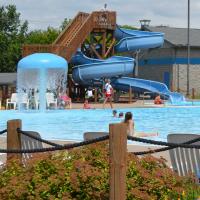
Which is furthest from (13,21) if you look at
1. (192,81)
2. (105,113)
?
(105,113)

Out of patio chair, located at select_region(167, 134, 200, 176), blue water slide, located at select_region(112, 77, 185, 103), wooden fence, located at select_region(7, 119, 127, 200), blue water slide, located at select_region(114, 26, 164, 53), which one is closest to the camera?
wooden fence, located at select_region(7, 119, 127, 200)

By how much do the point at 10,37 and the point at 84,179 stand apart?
55148mm

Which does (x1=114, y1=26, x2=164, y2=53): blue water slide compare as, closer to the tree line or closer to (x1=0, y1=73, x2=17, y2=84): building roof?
(x1=0, y1=73, x2=17, y2=84): building roof

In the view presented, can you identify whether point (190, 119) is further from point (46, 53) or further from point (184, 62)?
point (184, 62)

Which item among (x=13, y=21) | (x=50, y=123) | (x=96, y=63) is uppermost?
(x=13, y=21)

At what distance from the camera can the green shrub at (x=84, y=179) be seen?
15.5ft

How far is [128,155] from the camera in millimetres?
5219

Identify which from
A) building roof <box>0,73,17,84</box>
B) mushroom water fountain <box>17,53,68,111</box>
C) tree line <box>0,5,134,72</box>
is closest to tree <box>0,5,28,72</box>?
tree line <box>0,5,134,72</box>

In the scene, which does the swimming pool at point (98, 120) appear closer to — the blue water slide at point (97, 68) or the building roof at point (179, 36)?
the blue water slide at point (97, 68)

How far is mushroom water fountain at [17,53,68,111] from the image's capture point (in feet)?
101

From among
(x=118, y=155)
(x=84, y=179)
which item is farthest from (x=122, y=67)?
(x=84, y=179)

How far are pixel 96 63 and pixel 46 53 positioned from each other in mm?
4553

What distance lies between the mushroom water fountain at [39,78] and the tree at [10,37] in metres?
24.3

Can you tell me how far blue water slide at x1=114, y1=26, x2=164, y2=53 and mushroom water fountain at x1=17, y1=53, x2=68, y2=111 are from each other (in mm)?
8796
